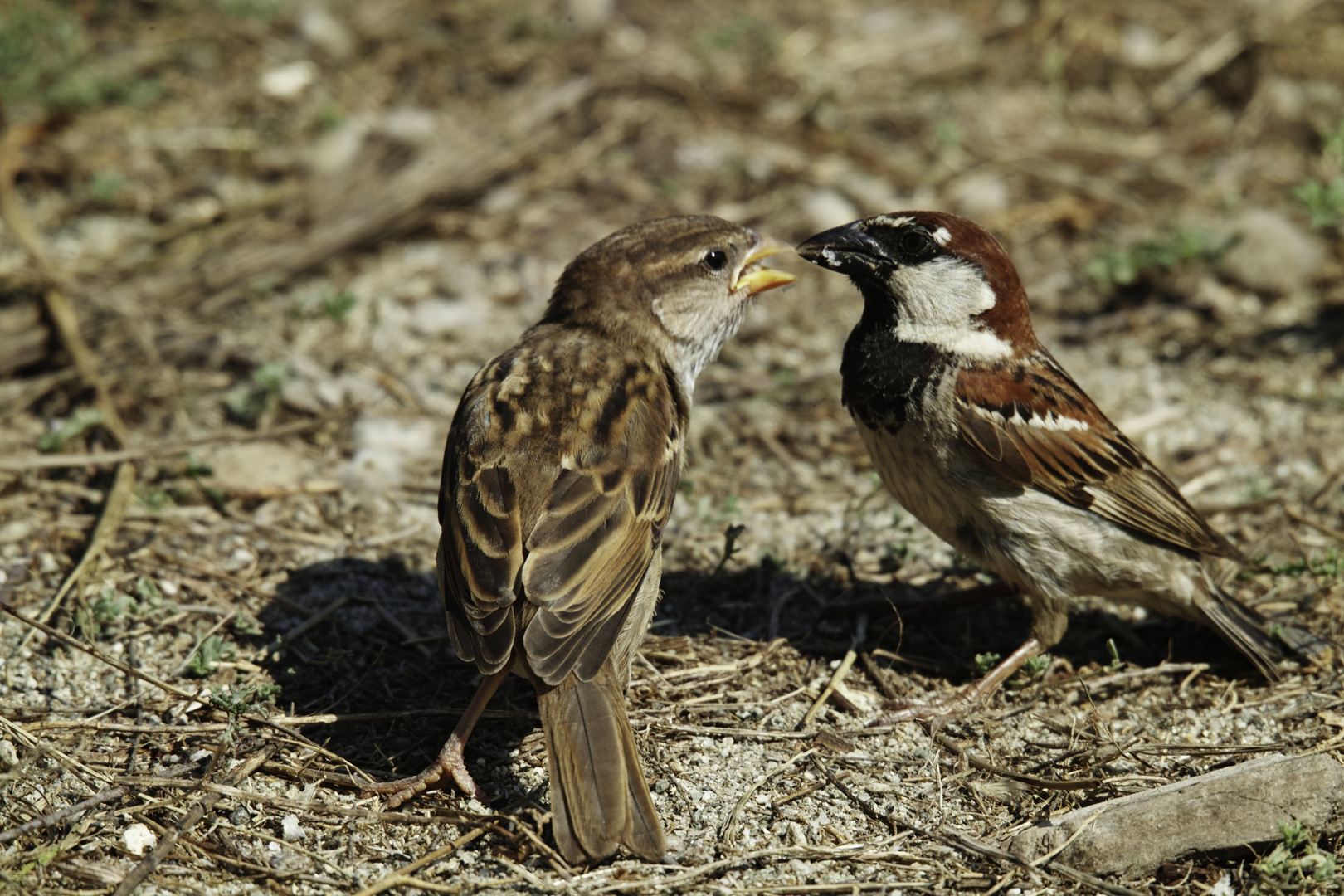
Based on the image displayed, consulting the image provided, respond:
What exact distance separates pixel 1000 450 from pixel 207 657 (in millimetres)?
2654

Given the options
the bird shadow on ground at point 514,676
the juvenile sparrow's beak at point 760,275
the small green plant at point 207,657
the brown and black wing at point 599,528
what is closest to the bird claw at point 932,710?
the bird shadow on ground at point 514,676

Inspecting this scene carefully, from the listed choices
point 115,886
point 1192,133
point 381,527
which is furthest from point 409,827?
point 1192,133

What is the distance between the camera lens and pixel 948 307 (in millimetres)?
4285

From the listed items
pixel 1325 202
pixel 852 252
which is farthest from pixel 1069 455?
pixel 1325 202

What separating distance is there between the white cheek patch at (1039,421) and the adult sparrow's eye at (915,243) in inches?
23.4

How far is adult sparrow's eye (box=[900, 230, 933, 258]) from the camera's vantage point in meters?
4.26

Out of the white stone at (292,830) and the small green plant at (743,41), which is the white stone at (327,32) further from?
the white stone at (292,830)

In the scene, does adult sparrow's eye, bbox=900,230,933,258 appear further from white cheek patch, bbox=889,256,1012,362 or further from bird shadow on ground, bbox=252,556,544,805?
bird shadow on ground, bbox=252,556,544,805

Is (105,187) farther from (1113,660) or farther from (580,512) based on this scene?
(1113,660)

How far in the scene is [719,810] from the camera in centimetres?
359

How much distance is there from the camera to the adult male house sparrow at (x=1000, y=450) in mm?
4078

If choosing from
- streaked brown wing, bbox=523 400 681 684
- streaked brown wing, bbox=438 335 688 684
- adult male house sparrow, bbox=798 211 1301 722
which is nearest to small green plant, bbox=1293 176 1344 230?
adult male house sparrow, bbox=798 211 1301 722

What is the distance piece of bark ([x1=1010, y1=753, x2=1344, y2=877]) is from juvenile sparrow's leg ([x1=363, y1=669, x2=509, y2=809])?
155cm

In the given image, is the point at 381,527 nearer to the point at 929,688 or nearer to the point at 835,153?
the point at 929,688
